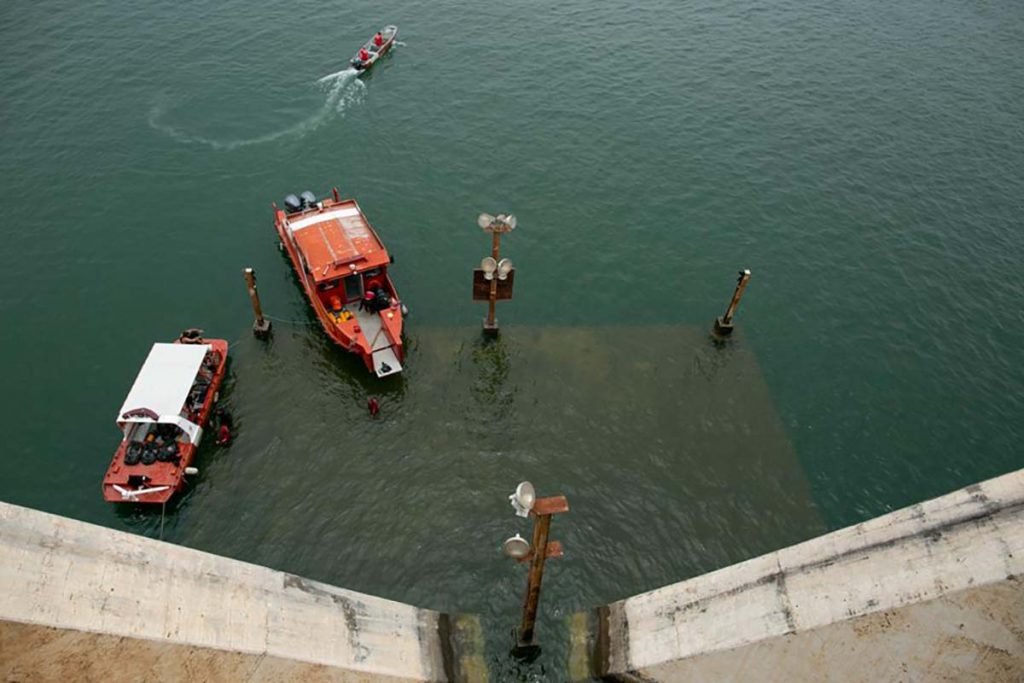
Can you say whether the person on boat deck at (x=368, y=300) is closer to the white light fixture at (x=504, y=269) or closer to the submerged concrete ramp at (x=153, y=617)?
the white light fixture at (x=504, y=269)

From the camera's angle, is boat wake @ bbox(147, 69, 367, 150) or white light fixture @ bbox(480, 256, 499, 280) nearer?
white light fixture @ bbox(480, 256, 499, 280)

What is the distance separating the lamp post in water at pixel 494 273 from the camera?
1084 inches

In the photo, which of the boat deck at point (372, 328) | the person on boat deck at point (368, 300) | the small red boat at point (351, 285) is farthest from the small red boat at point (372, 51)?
the boat deck at point (372, 328)

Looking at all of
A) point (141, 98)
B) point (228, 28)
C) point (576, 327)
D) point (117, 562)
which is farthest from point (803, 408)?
point (228, 28)

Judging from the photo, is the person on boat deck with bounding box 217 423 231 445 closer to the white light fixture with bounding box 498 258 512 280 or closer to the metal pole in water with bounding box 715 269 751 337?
the white light fixture with bounding box 498 258 512 280

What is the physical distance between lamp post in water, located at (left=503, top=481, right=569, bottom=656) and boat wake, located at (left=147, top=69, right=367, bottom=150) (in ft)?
112

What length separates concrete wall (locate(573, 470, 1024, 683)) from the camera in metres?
14.6

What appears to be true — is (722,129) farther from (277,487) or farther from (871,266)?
(277,487)

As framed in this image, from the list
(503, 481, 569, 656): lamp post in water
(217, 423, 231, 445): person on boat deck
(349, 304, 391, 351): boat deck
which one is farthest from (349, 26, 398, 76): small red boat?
(503, 481, 569, 656): lamp post in water

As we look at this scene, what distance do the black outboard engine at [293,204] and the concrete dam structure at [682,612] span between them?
70.7 feet

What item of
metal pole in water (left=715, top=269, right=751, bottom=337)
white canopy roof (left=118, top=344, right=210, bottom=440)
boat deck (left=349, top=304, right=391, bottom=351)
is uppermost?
white canopy roof (left=118, top=344, right=210, bottom=440)

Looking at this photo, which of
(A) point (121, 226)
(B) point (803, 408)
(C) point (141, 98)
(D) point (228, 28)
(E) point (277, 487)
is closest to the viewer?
(E) point (277, 487)

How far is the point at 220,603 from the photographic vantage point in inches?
623

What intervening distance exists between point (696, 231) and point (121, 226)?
31962 mm
